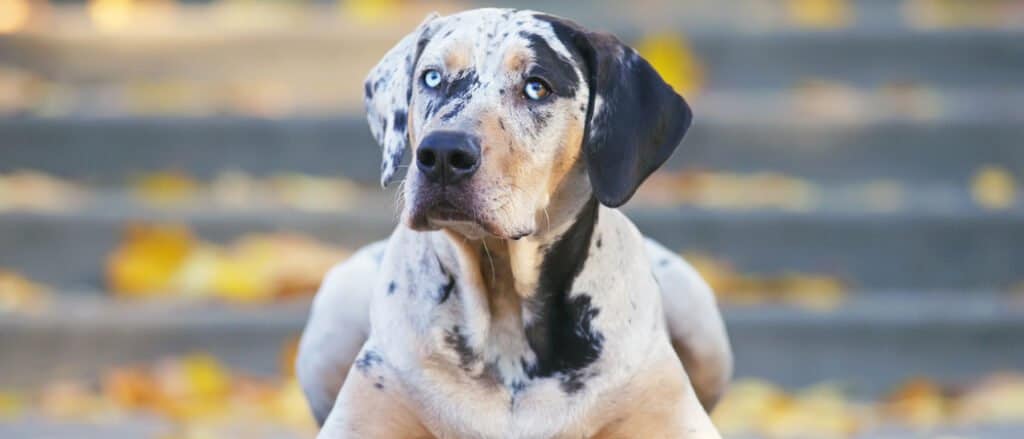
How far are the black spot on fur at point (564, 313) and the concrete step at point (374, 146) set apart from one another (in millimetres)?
3029

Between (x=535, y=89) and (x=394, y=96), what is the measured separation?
1.32 feet

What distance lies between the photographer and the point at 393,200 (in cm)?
679

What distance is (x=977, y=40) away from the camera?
7281 mm

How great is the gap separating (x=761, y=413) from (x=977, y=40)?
7.33ft

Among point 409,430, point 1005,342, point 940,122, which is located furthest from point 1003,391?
point 409,430

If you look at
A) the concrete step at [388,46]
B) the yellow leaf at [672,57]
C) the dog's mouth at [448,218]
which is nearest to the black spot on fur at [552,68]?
the dog's mouth at [448,218]

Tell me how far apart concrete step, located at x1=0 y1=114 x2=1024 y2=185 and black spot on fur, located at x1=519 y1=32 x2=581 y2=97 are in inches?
124

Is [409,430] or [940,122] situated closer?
Answer: [409,430]

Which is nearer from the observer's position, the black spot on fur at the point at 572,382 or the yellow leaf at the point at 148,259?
the black spot on fur at the point at 572,382

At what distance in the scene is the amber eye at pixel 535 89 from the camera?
3.79m

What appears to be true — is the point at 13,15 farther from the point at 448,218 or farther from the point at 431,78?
the point at 448,218

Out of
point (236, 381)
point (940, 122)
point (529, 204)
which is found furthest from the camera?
point (940, 122)

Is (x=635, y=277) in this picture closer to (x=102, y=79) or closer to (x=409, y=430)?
(x=409, y=430)

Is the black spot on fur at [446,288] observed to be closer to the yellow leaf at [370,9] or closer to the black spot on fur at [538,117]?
the black spot on fur at [538,117]
